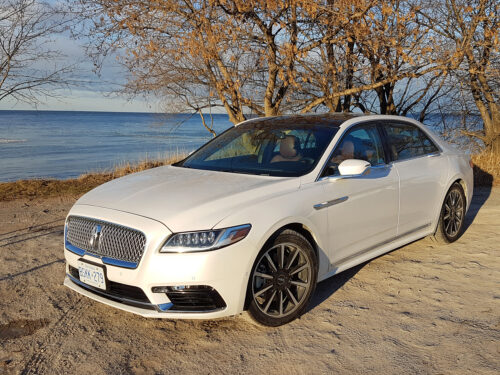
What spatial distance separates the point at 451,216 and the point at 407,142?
1.25m

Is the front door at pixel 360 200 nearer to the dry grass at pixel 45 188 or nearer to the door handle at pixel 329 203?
the door handle at pixel 329 203

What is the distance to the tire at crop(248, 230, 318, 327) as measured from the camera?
11.8ft

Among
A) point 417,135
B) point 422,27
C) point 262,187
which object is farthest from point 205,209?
point 422,27

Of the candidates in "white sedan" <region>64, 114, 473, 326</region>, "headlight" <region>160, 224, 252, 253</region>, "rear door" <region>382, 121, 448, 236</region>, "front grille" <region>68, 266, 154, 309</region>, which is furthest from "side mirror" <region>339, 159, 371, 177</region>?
"front grille" <region>68, 266, 154, 309</region>

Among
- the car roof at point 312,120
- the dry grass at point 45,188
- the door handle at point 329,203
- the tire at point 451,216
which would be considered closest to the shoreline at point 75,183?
the dry grass at point 45,188

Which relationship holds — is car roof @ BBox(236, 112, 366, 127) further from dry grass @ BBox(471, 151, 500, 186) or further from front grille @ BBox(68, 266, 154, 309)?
dry grass @ BBox(471, 151, 500, 186)

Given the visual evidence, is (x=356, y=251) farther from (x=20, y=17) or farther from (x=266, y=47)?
(x=20, y=17)

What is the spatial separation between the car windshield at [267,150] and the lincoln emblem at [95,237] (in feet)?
4.54

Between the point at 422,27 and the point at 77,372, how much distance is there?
11619mm

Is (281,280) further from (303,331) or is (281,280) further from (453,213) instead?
(453,213)

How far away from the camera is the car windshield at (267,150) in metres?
4.34

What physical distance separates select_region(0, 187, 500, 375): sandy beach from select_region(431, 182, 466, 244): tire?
587mm

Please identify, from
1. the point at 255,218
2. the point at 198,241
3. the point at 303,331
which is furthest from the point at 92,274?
the point at 303,331

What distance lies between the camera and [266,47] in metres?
9.37
